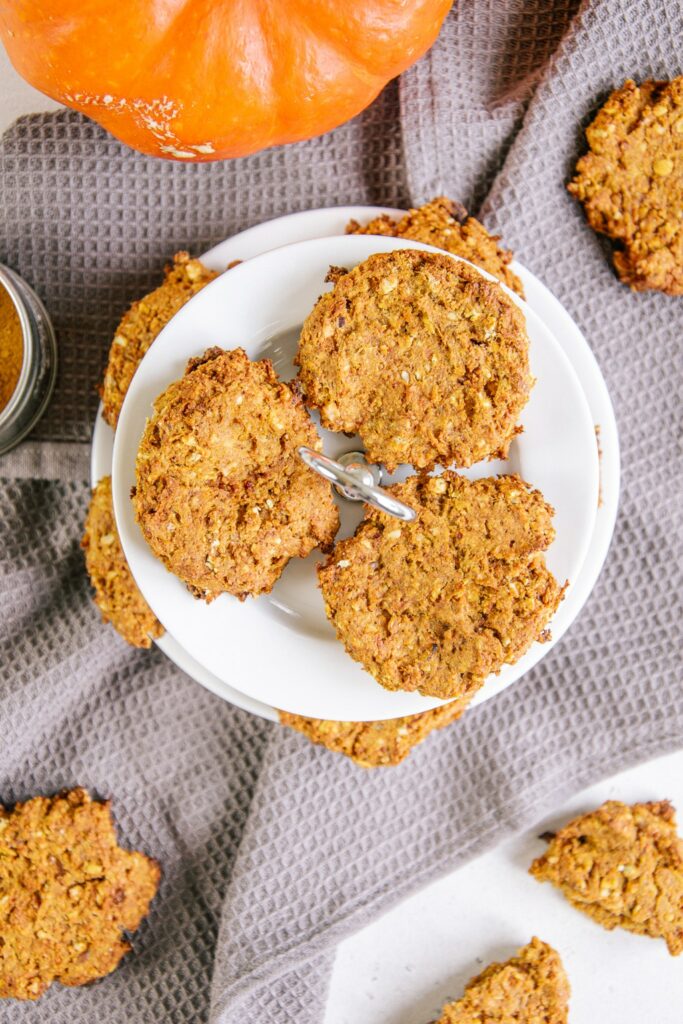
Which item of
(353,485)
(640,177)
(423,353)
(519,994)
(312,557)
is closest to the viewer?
(353,485)

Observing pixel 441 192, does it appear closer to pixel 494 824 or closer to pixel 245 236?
pixel 245 236

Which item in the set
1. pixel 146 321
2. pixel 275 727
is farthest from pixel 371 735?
pixel 146 321

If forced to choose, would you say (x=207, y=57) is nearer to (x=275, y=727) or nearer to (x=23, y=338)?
(x=23, y=338)

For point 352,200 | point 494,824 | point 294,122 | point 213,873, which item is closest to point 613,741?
point 494,824

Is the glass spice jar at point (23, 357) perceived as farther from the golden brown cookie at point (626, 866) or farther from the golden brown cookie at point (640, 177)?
the golden brown cookie at point (626, 866)

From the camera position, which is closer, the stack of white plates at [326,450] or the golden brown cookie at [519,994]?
the stack of white plates at [326,450]

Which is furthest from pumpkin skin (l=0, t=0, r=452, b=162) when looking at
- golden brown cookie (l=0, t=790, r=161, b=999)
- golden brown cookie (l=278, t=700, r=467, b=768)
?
golden brown cookie (l=0, t=790, r=161, b=999)

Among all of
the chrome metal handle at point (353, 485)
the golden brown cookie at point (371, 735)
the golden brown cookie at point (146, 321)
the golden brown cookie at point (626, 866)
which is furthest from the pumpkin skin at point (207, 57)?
the golden brown cookie at point (626, 866)

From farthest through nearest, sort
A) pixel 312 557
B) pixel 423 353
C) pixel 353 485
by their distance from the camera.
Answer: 1. pixel 312 557
2. pixel 423 353
3. pixel 353 485
